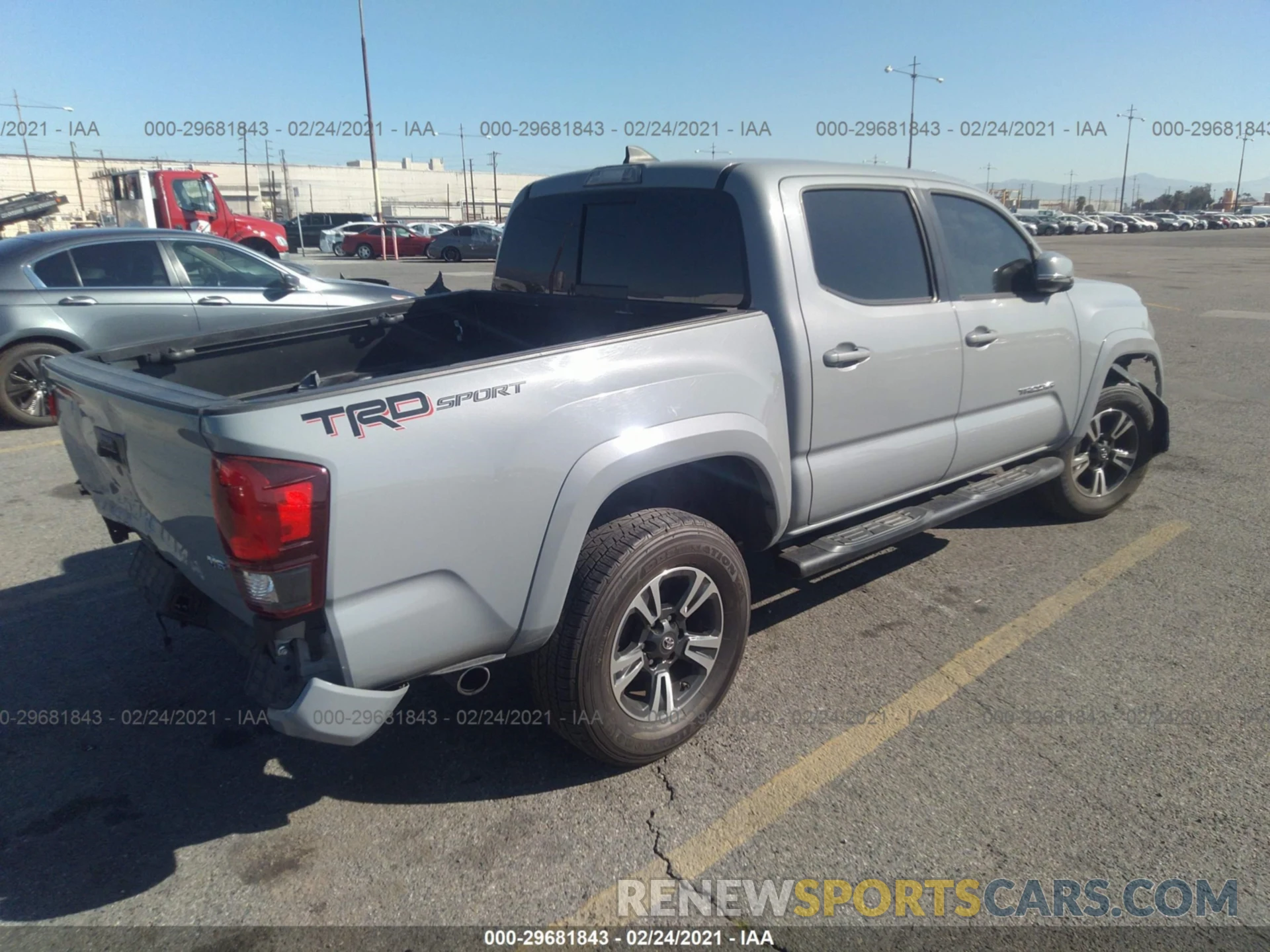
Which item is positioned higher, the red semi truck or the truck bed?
the red semi truck

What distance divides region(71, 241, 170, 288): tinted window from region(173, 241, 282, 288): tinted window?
0.72 ft

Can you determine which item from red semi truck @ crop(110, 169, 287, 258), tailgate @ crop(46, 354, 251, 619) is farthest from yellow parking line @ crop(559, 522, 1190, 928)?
red semi truck @ crop(110, 169, 287, 258)

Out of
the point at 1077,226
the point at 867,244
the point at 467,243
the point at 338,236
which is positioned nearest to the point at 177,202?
the point at 467,243

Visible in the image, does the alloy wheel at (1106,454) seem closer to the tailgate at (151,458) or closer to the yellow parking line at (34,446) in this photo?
the tailgate at (151,458)

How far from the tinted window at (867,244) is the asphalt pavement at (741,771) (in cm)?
153

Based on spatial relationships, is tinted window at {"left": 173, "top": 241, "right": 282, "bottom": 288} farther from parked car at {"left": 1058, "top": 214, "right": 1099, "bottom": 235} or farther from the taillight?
parked car at {"left": 1058, "top": 214, "right": 1099, "bottom": 235}

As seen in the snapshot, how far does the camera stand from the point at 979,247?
4.32 m

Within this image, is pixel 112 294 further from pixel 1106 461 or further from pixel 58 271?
pixel 1106 461

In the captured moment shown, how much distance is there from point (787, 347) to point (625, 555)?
1054 millimetres

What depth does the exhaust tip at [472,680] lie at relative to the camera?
2.69 meters

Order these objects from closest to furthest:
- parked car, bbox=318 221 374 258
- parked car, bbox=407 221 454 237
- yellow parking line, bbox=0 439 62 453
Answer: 1. yellow parking line, bbox=0 439 62 453
2. parked car, bbox=318 221 374 258
3. parked car, bbox=407 221 454 237

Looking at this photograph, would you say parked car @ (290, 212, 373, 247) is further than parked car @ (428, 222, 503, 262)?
Yes

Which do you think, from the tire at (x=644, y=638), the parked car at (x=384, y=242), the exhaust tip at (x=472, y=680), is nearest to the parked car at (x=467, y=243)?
the parked car at (x=384, y=242)

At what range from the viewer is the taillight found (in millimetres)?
2174
